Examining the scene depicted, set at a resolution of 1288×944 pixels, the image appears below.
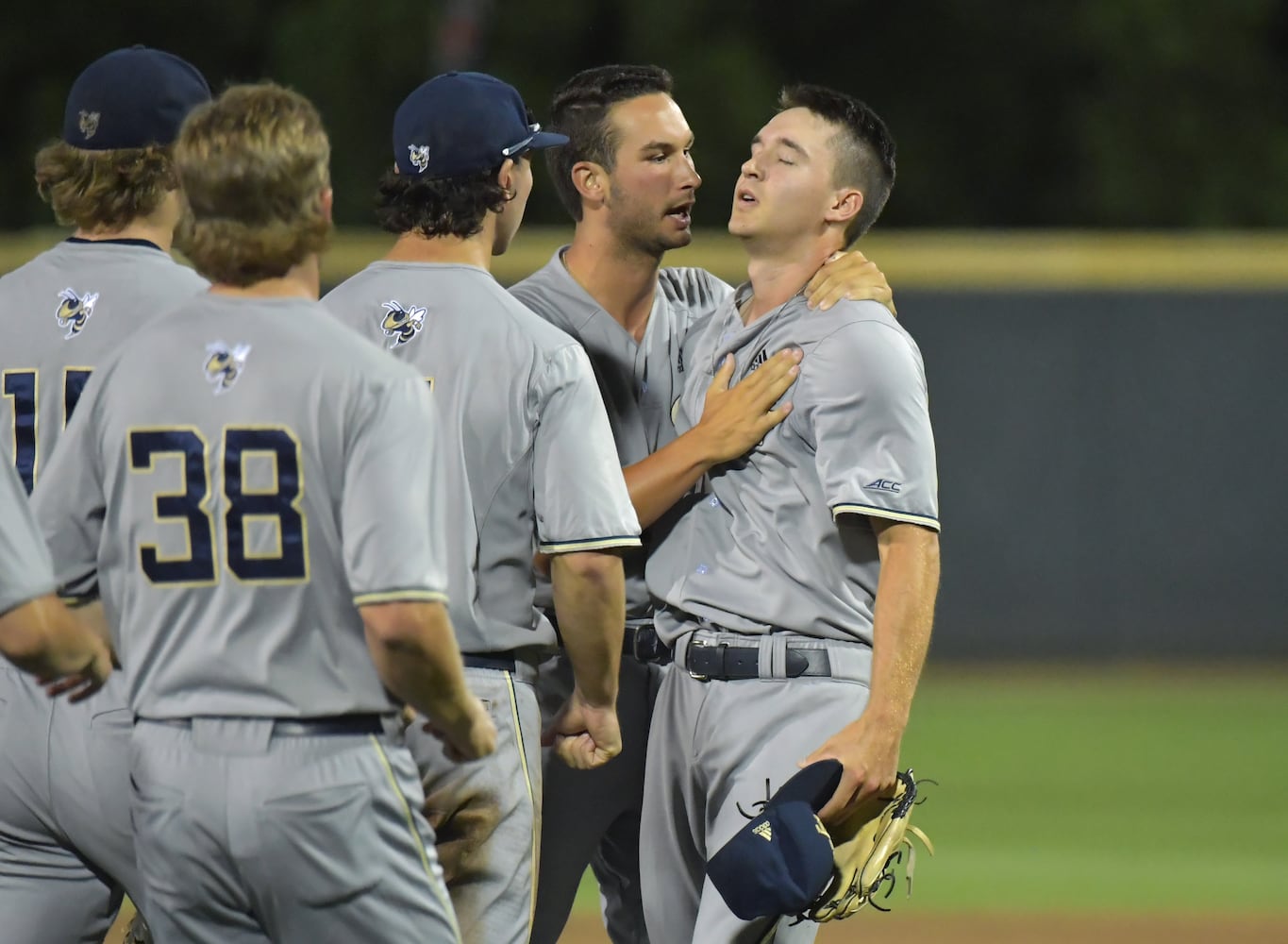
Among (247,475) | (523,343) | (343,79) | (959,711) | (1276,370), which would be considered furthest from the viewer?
(343,79)

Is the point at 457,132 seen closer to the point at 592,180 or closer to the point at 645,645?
the point at 592,180

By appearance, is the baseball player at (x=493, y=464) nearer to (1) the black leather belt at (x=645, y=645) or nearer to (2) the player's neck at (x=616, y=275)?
(1) the black leather belt at (x=645, y=645)

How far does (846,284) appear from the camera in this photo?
12.9ft

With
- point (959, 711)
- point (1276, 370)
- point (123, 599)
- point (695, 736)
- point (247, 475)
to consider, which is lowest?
point (959, 711)

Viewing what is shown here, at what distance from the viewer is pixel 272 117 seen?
2.86 m

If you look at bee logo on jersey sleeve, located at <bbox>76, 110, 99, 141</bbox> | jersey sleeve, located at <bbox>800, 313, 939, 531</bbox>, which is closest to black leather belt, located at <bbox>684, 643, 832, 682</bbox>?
jersey sleeve, located at <bbox>800, 313, 939, 531</bbox>

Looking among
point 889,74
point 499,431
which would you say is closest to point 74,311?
point 499,431

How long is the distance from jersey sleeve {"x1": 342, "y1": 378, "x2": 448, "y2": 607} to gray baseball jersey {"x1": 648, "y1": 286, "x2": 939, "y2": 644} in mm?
1123

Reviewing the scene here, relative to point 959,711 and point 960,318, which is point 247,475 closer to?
point 959,711

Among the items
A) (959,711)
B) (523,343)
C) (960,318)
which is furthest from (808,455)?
(960,318)

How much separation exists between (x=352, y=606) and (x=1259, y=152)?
18.3 meters

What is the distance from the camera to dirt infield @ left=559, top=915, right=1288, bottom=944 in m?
6.72

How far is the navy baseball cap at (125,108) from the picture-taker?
357 cm

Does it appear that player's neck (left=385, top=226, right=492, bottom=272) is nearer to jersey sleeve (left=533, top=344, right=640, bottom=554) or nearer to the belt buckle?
jersey sleeve (left=533, top=344, right=640, bottom=554)
